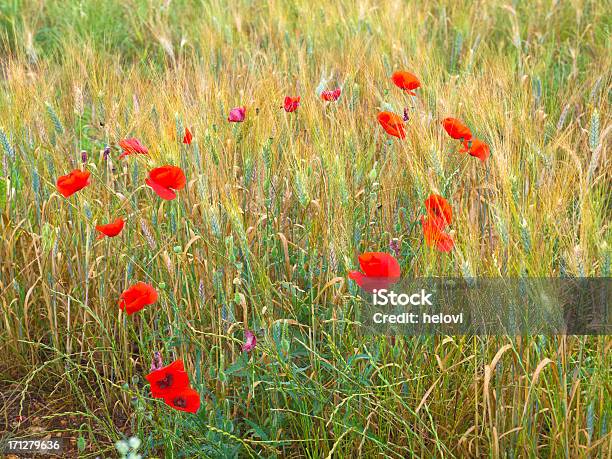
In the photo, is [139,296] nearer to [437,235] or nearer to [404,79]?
[437,235]

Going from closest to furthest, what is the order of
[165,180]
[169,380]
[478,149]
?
[169,380], [165,180], [478,149]

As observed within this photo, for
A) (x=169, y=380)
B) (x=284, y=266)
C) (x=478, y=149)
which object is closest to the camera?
(x=169, y=380)

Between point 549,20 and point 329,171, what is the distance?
226 cm

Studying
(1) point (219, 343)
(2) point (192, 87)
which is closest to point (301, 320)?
(1) point (219, 343)

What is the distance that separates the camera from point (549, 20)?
357 cm

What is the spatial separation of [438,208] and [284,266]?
53 cm

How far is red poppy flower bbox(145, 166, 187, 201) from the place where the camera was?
1557 millimetres

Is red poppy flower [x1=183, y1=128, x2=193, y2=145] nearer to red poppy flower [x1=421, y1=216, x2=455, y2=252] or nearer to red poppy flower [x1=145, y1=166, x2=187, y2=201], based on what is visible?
red poppy flower [x1=145, y1=166, x2=187, y2=201]

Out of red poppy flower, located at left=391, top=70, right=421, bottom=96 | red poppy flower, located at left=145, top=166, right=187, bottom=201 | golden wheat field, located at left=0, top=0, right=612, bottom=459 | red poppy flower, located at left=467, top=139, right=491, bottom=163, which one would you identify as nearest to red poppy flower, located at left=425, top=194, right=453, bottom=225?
golden wheat field, located at left=0, top=0, right=612, bottom=459

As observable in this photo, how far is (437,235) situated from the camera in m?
1.46

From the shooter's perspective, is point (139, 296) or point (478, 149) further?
point (478, 149)

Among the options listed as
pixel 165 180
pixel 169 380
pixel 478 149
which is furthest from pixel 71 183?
pixel 478 149

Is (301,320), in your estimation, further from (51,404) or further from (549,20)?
(549,20)

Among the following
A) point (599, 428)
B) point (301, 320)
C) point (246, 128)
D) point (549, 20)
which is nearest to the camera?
point (599, 428)
